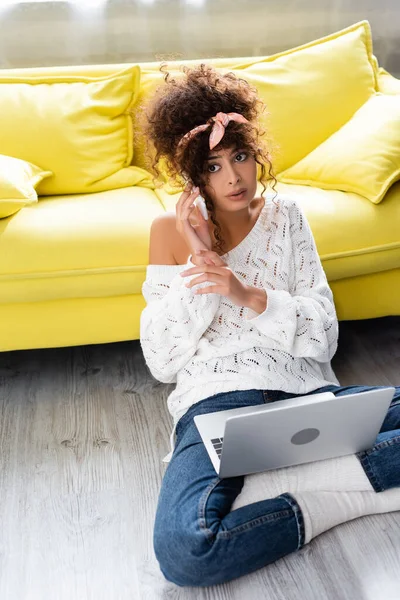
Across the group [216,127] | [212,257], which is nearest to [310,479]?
[212,257]

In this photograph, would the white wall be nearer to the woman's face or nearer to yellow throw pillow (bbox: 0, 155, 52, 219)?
yellow throw pillow (bbox: 0, 155, 52, 219)

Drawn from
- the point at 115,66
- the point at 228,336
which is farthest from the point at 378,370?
the point at 115,66

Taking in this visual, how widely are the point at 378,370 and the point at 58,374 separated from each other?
0.95 meters

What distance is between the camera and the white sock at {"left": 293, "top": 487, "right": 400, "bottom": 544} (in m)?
1.54

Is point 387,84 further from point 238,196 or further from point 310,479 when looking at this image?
point 310,479

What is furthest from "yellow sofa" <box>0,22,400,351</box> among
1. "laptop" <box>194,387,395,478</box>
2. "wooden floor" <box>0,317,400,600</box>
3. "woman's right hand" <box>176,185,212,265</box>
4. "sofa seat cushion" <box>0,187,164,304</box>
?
"laptop" <box>194,387,395,478</box>

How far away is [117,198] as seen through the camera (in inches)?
91.6

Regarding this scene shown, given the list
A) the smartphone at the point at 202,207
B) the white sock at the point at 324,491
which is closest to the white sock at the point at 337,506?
the white sock at the point at 324,491

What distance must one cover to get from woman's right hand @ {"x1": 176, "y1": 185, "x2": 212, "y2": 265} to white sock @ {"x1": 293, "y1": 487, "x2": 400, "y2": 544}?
0.54m

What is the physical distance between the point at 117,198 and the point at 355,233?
71cm

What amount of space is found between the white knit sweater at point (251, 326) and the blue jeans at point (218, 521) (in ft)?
0.59

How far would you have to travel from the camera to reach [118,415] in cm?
212

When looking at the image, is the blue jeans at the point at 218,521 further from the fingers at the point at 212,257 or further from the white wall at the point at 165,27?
the white wall at the point at 165,27

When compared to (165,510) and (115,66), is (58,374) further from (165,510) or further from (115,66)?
(115,66)
